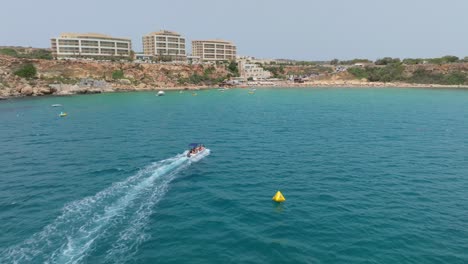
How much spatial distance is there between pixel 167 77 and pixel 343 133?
13473 centimetres

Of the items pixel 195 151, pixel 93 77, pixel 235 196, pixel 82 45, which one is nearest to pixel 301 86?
pixel 93 77

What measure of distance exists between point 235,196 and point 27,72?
13967 cm

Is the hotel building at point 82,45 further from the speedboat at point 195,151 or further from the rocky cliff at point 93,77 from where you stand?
the speedboat at point 195,151

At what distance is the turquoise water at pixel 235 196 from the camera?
73.9 ft

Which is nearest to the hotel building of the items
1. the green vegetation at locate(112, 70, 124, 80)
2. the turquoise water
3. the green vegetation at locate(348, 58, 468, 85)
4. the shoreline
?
the green vegetation at locate(112, 70, 124, 80)

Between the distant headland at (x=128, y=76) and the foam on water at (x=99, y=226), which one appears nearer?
the foam on water at (x=99, y=226)

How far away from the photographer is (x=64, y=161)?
42344 millimetres

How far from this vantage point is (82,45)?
616ft

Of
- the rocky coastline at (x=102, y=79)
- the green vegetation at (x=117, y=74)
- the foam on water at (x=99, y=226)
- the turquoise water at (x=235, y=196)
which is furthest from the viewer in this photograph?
the green vegetation at (x=117, y=74)

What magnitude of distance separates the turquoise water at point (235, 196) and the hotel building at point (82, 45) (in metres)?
140

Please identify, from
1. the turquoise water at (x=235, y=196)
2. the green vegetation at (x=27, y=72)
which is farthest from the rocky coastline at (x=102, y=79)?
the turquoise water at (x=235, y=196)

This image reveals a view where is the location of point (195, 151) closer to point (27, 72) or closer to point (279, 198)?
point (279, 198)

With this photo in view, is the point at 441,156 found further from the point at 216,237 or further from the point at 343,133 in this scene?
the point at 216,237

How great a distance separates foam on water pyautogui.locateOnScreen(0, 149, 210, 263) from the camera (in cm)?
2148
